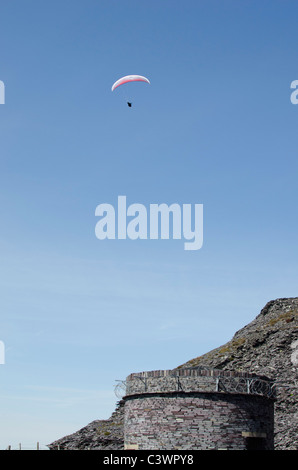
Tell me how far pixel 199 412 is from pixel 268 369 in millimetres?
38814

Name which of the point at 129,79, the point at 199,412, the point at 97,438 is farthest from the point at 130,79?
the point at 97,438

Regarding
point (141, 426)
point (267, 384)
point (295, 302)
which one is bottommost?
point (141, 426)

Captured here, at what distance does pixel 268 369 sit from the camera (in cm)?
6694

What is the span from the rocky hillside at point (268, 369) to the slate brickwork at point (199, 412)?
1907 cm

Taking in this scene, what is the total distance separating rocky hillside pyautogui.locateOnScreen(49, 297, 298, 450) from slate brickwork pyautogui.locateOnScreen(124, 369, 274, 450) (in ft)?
62.6

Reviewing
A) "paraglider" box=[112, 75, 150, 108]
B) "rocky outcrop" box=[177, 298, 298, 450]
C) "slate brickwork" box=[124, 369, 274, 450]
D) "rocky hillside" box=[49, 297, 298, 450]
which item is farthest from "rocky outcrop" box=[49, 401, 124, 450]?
"paraglider" box=[112, 75, 150, 108]

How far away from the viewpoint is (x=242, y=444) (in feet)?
99.3

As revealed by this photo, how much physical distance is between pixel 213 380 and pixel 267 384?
3887 mm

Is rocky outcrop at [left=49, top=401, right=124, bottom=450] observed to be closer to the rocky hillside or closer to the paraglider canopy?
the rocky hillside

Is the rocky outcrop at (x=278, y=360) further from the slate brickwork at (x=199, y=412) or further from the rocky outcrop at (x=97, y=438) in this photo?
the slate brickwork at (x=199, y=412)

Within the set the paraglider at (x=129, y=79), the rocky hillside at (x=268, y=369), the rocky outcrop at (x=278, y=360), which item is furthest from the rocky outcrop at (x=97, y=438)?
the paraglider at (x=129, y=79)

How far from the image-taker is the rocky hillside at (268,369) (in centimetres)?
5638
